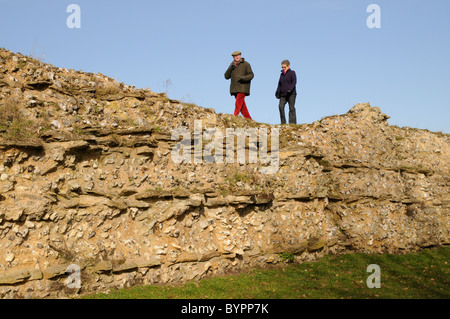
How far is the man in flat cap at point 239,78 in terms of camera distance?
817 inches

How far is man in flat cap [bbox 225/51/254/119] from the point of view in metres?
20.8

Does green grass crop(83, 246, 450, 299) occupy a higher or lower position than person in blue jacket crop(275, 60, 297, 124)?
lower

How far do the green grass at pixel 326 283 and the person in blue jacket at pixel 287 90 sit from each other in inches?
303

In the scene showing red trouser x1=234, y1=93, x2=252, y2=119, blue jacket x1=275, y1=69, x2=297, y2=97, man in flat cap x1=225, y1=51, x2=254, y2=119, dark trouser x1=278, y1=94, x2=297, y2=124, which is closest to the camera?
man in flat cap x1=225, y1=51, x2=254, y2=119

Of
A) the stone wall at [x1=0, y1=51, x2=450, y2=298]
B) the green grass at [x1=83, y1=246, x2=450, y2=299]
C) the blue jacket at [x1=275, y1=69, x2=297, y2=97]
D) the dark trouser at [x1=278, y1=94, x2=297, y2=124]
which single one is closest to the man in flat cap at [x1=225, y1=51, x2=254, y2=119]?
the stone wall at [x1=0, y1=51, x2=450, y2=298]

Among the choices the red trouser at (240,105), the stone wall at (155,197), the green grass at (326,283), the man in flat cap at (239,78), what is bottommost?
the green grass at (326,283)

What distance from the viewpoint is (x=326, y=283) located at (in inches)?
608

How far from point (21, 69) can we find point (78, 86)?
2.04m

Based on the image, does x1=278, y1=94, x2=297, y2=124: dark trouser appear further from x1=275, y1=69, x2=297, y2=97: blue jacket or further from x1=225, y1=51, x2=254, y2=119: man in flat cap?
x1=225, y1=51, x2=254, y2=119: man in flat cap

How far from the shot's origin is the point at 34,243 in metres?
12.9

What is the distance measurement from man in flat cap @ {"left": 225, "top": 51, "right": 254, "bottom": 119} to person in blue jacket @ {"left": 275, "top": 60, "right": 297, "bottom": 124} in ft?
6.82

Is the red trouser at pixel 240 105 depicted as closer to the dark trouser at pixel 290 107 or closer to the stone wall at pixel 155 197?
the stone wall at pixel 155 197

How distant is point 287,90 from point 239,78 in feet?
8.93

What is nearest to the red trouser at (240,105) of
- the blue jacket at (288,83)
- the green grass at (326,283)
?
the blue jacket at (288,83)
